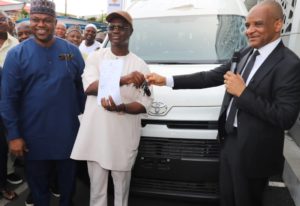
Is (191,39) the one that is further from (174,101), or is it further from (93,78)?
(93,78)

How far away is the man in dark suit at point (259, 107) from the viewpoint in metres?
2.01

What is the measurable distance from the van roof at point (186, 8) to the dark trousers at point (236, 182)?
2.36m

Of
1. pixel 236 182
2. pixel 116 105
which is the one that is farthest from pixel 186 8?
pixel 236 182

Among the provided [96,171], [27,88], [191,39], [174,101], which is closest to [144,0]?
[191,39]

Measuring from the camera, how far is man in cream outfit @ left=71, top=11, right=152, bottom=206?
2.51m

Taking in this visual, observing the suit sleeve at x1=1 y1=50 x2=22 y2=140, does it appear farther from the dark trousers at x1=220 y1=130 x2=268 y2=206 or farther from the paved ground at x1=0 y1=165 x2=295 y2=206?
the dark trousers at x1=220 y1=130 x2=268 y2=206

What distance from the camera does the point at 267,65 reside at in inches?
83.2

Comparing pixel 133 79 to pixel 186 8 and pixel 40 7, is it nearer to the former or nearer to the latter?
pixel 40 7

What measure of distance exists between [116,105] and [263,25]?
114 centimetres

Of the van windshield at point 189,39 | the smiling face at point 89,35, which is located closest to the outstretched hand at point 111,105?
the van windshield at point 189,39

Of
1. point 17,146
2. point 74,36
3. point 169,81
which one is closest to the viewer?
point 17,146

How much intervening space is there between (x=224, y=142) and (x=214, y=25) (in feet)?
6.71

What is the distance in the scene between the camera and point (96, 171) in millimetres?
2672

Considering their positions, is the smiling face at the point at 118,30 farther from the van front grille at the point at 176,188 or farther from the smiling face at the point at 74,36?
the smiling face at the point at 74,36
